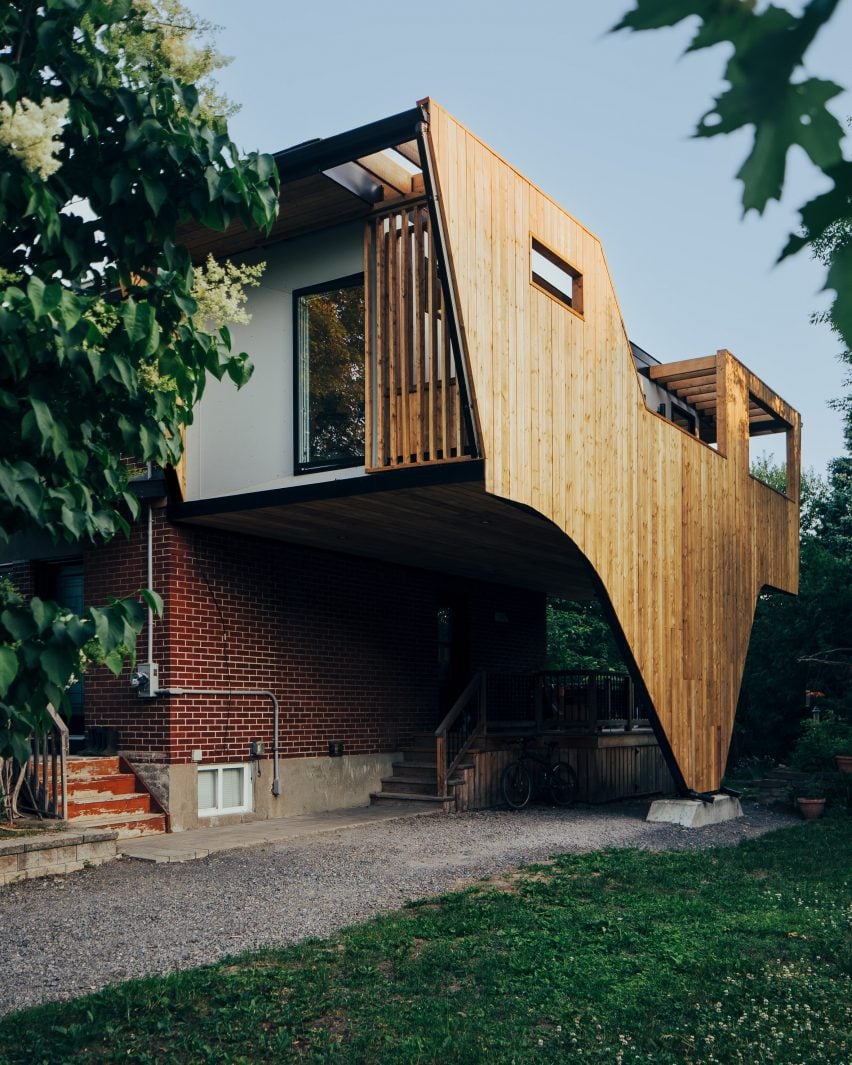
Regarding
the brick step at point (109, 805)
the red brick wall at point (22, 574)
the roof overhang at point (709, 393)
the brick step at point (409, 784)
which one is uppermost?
the roof overhang at point (709, 393)

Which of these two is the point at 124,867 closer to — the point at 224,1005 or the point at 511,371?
the point at 224,1005

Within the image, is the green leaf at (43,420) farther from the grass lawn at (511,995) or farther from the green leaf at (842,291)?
the green leaf at (842,291)

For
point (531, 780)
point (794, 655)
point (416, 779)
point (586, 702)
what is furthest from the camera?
point (794, 655)

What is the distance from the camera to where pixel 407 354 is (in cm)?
1070

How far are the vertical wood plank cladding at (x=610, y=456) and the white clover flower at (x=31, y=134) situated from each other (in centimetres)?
636

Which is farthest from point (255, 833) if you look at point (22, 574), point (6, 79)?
point (6, 79)

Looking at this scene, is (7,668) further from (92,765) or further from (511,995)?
(92,765)

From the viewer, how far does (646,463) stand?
13.5m

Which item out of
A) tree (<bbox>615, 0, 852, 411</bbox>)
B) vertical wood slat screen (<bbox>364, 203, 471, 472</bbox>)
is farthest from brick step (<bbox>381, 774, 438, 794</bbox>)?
tree (<bbox>615, 0, 852, 411</bbox>)

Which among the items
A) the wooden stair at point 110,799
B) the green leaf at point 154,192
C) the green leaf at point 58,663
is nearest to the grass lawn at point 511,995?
the green leaf at point 58,663

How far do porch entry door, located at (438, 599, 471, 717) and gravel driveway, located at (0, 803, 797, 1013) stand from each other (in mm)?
3822

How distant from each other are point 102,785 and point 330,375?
5.05 m

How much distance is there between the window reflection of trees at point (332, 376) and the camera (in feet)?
38.2

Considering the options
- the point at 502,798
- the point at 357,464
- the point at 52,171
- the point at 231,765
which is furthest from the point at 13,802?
the point at 52,171
